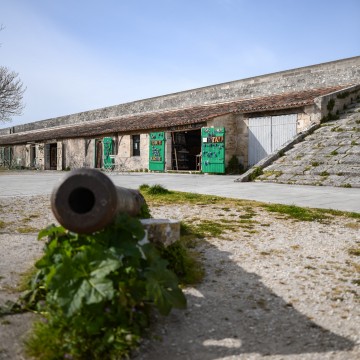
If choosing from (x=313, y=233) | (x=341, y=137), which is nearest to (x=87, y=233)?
(x=313, y=233)

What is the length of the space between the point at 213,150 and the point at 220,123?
52.8 inches

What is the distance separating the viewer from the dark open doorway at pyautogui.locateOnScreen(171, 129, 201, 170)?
20.0 m

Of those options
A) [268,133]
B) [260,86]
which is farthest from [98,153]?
[268,133]

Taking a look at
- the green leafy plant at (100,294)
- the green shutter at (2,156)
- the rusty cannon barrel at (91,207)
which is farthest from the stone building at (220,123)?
the rusty cannon barrel at (91,207)

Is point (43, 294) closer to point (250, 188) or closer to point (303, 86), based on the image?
point (250, 188)

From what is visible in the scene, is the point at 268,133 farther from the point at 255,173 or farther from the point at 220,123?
the point at 255,173

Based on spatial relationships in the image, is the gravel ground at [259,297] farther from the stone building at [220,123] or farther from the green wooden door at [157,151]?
the green wooden door at [157,151]

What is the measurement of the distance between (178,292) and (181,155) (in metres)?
18.2

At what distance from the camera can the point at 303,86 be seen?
1766 centimetres

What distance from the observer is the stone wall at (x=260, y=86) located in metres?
16.4

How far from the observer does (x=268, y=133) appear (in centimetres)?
1623

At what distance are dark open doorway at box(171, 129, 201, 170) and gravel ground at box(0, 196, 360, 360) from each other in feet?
45.6

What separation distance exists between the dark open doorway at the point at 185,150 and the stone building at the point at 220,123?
56 millimetres

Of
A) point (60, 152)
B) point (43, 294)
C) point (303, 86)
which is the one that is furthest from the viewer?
point (60, 152)
